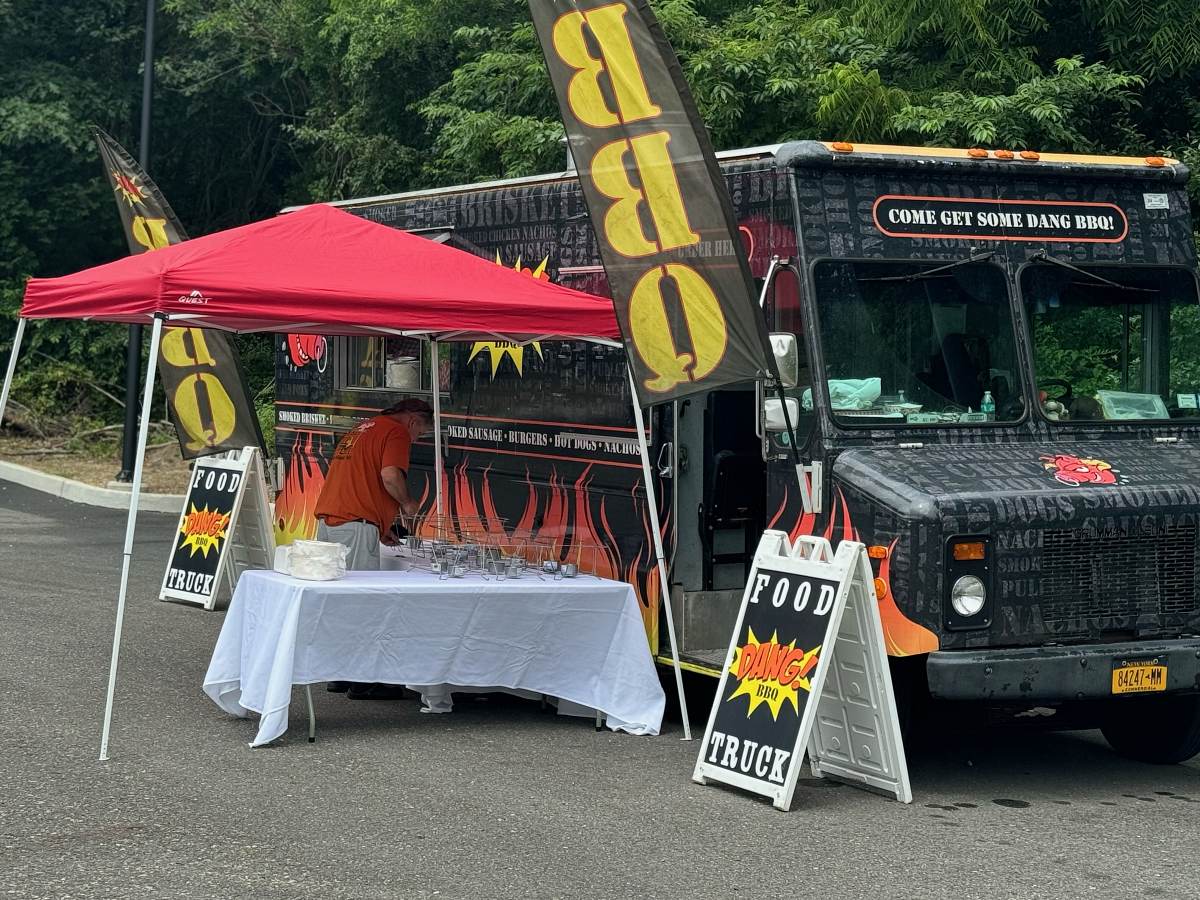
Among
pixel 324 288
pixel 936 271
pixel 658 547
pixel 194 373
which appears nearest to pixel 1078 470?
pixel 936 271

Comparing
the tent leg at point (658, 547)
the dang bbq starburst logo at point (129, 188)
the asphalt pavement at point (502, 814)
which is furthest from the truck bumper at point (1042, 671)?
the dang bbq starburst logo at point (129, 188)

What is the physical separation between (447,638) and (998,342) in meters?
2.99

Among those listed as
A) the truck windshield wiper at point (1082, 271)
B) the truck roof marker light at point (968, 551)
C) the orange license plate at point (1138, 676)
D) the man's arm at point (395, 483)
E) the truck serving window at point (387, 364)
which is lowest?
the orange license plate at point (1138, 676)

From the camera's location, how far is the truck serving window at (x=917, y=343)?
25.6 ft

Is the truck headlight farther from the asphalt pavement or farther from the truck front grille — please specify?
the asphalt pavement

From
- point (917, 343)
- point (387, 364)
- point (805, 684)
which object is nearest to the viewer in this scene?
point (805, 684)

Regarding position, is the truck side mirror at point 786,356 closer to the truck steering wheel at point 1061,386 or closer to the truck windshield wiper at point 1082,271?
the truck steering wheel at point 1061,386

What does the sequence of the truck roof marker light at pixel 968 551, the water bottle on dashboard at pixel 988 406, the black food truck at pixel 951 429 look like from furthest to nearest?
the water bottle on dashboard at pixel 988 406 < the black food truck at pixel 951 429 < the truck roof marker light at pixel 968 551

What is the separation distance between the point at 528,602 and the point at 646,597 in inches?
26.5

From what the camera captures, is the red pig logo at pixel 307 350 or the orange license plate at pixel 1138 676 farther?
the red pig logo at pixel 307 350

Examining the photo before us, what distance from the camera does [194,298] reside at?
790cm

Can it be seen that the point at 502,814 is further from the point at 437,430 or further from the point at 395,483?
the point at 437,430

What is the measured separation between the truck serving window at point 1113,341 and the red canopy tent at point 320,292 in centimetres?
196

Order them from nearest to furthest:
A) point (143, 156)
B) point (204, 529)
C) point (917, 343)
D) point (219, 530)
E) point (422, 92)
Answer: point (917, 343)
point (219, 530)
point (204, 529)
point (143, 156)
point (422, 92)
